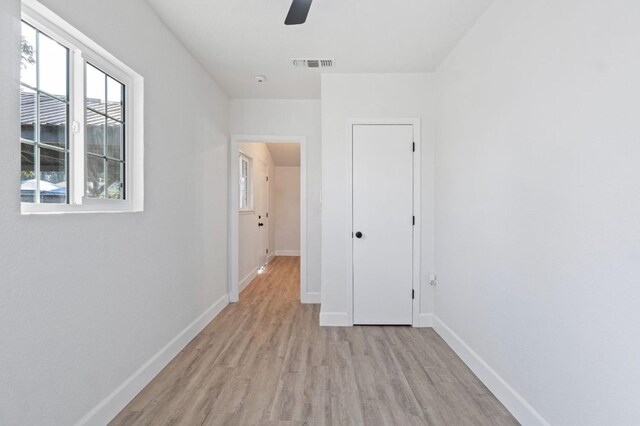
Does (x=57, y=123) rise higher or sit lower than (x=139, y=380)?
higher

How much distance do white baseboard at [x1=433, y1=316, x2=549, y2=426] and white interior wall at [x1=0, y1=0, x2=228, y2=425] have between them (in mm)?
2282

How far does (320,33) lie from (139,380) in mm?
2789

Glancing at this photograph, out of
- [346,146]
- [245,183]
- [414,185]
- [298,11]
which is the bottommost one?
[414,185]

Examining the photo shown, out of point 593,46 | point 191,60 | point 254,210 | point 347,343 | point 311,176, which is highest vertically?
point 191,60

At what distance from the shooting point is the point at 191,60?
301 centimetres

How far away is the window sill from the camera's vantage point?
1.43 meters

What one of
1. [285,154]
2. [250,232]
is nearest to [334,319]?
[250,232]

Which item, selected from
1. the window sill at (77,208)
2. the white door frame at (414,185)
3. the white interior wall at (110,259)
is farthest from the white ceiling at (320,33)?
the window sill at (77,208)

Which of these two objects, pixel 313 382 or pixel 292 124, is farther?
pixel 292 124

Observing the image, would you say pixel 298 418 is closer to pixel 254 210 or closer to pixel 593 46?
pixel 593 46

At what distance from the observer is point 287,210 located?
8.30 m

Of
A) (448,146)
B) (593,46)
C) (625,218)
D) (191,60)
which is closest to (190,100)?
(191,60)

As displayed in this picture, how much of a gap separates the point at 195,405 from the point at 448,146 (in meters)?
2.79

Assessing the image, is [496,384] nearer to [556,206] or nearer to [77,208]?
[556,206]
